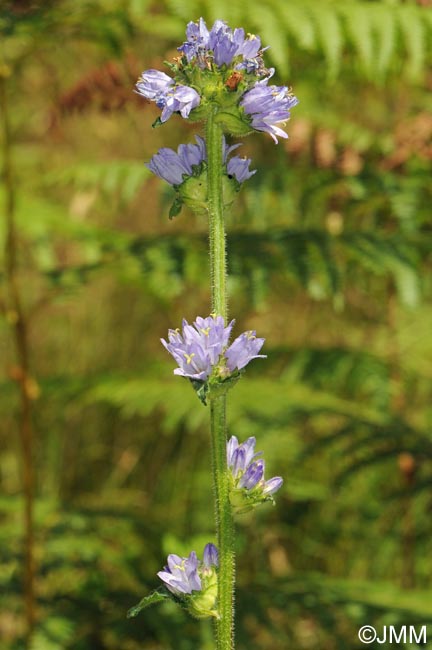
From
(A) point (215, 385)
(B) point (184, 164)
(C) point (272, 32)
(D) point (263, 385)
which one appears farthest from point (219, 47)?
(D) point (263, 385)

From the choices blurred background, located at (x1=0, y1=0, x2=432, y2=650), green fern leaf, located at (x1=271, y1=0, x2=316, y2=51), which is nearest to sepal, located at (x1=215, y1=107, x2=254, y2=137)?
blurred background, located at (x1=0, y1=0, x2=432, y2=650)

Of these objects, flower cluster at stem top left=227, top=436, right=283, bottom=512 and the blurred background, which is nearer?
flower cluster at stem top left=227, top=436, right=283, bottom=512

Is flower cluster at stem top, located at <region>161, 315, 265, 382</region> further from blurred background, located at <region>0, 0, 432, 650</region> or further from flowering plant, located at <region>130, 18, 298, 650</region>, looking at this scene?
blurred background, located at <region>0, 0, 432, 650</region>

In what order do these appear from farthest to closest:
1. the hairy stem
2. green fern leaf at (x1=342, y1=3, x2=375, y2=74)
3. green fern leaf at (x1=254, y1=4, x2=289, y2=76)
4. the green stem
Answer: green fern leaf at (x1=342, y1=3, x2=375, y2=74), green fern leaf at (x1=254, y1=4, x2=289, y2=76), the hairy stem, the green stem

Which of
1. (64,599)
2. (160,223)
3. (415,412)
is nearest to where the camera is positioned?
(64,599)

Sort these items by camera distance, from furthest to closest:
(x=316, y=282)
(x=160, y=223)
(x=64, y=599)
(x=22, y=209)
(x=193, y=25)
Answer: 1. (x=160, y=223)
2. (x=22, y=209)
3. (x=316, y=282)
4. (x=64, y=599)
5. (x=193, y=25)

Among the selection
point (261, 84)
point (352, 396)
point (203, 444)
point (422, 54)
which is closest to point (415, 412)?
point (352, 396)

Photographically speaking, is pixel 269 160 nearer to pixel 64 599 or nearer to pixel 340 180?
pixel 340 180

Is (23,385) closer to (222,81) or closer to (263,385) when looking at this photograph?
(263,385)
